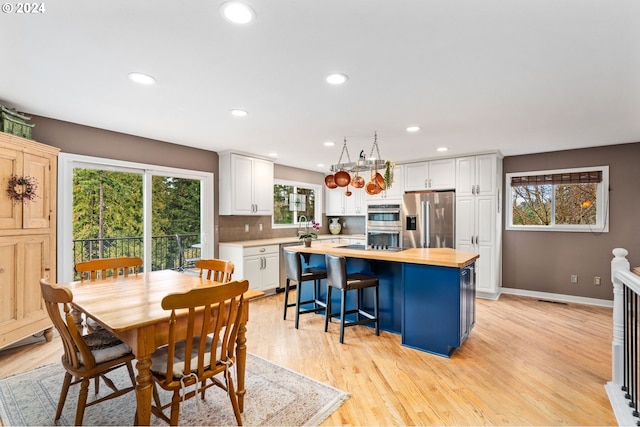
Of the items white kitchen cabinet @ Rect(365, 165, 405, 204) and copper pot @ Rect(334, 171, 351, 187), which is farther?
white kitchen cabinet @ Rect(365, 165, 405, 204)

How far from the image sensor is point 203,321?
178cm

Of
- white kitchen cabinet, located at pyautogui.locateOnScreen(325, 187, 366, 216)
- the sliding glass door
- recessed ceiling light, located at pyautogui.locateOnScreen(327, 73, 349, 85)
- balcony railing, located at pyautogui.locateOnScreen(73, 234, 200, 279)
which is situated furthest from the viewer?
white kitchen cabinet, located at pyautogui.locateOnScreen(325, 187, 366, 216)

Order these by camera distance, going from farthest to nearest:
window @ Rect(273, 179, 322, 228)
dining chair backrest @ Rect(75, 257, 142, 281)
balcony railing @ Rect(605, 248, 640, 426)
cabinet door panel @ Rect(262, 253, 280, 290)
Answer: window @ Rect(273, 179, 322, 228)
cabinet door panel @ Rect(262, 253, 280, 290)
dining chair backrest @ Rect(75, 257, 142, 281)
balcony railing @ Rect(605, 248, 640, 426)

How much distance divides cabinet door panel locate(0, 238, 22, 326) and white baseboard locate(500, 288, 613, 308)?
636cm

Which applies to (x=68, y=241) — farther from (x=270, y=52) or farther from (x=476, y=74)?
(x=476, y=74)

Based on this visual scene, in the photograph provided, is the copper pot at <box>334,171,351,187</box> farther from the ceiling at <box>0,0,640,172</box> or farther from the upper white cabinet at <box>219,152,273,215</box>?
the upper white cabinet at <box>219,152,273,215</box>

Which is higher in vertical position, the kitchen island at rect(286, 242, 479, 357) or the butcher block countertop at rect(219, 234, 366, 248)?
the butcher block countertop at rect(219, 234, 366, 248)

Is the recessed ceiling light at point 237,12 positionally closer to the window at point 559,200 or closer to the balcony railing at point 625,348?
the balcony railing at point 625,348

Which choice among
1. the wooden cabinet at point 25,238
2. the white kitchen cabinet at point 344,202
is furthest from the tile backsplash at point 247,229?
the wooden cabinet at point 25,238

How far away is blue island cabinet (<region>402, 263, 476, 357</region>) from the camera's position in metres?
2.93

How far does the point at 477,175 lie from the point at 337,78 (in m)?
3.62

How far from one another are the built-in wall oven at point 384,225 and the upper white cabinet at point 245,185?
1895mm

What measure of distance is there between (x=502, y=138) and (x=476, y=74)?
2227 mm

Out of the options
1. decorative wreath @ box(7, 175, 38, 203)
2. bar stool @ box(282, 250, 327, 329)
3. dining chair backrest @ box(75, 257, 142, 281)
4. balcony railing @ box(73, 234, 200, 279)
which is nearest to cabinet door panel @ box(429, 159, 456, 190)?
bar stool @ box(282, 250, 327, 329)
